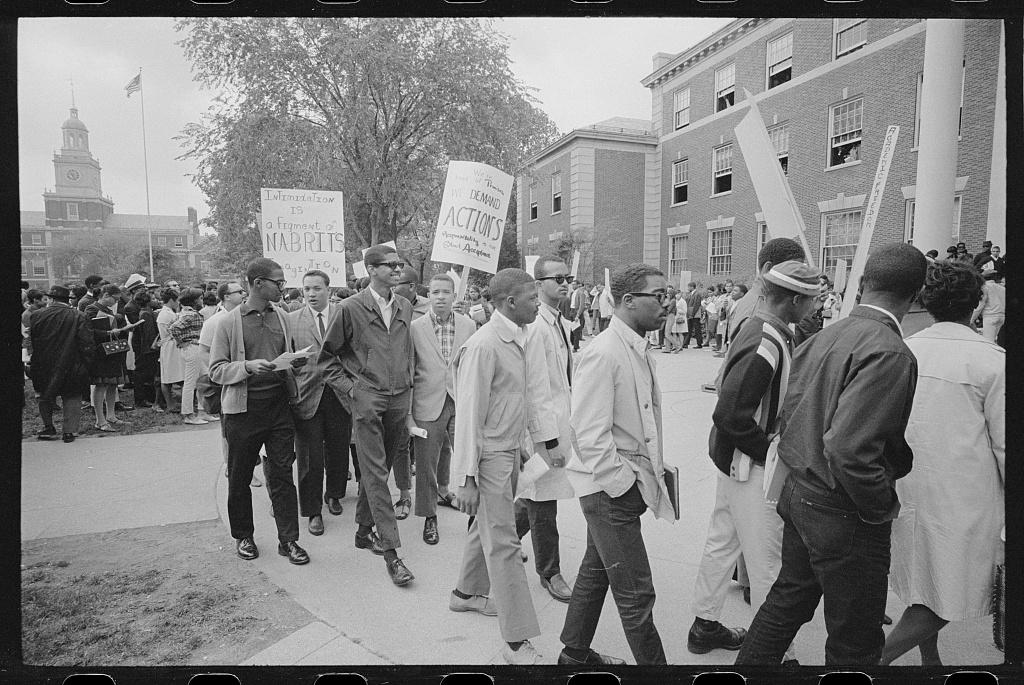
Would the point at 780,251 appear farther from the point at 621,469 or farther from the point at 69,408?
the point at 69,408

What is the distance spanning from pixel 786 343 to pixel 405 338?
275 cm

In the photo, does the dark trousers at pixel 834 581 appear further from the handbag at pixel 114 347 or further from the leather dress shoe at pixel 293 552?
the handbag at pixel 114 347

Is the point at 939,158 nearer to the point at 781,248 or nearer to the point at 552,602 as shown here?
the point at 781,248

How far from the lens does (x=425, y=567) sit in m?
4.34

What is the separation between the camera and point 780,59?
17.4m

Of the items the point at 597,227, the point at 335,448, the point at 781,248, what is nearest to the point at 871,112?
the point at 597,227

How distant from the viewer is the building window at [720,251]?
69.7ft

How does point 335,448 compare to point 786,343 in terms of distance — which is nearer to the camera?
point 786,343

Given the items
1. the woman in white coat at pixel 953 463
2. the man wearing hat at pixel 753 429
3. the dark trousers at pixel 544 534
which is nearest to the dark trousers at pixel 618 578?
the man wearing hat at pixel 753 429

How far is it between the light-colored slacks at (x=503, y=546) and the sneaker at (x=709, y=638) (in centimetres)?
84

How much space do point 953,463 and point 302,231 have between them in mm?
5613

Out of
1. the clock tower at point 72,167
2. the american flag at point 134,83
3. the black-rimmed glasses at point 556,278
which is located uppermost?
the american flag at point 134,83

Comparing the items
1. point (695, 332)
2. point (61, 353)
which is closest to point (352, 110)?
point (61, 353)

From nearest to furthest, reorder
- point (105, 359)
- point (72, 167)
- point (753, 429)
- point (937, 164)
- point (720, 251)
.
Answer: point (753, 429)
point (937, 164)
point (72, 167)
point (105, 359)
point (720, 251)
